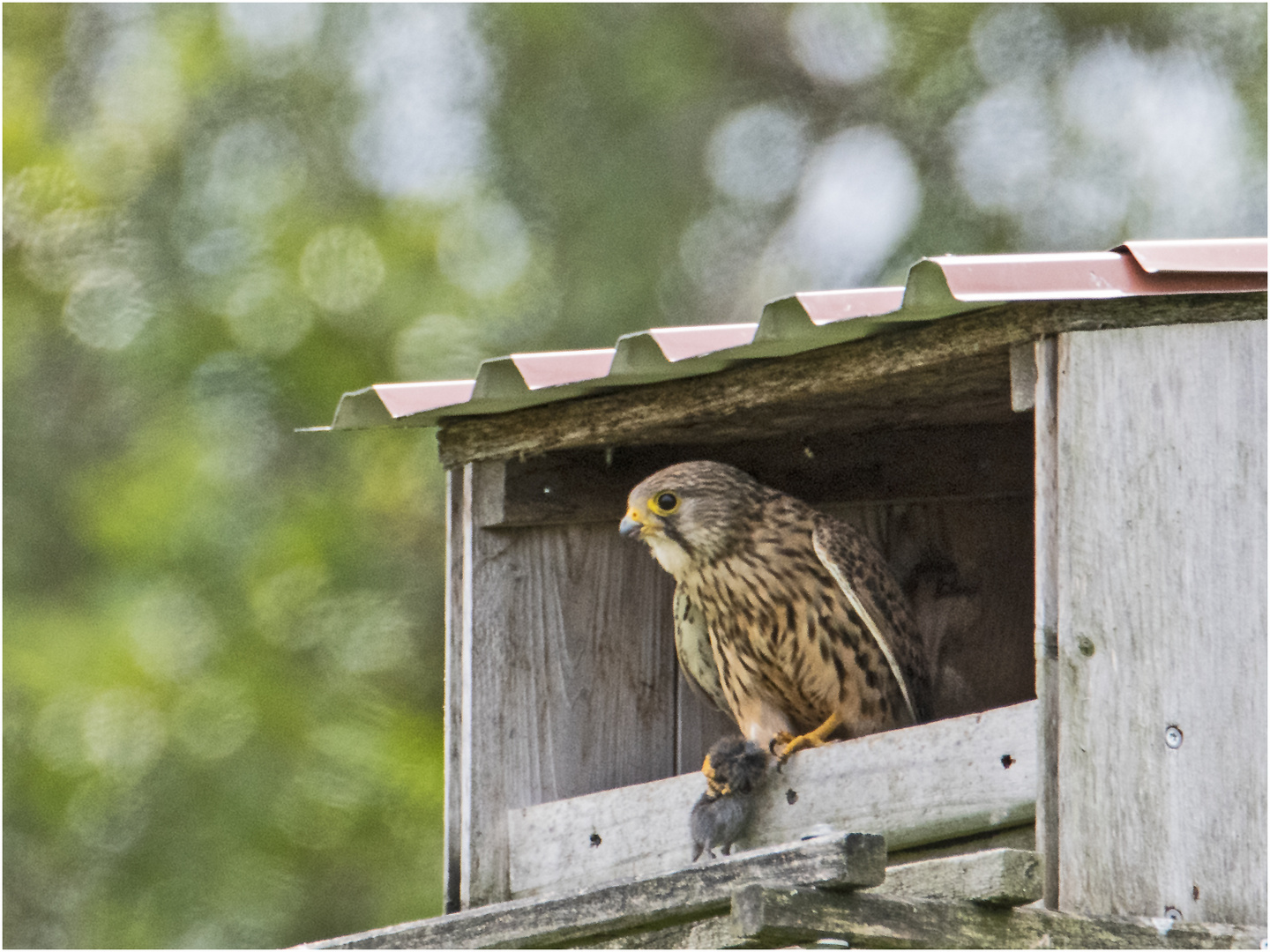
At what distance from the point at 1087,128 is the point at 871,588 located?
6.37 metres

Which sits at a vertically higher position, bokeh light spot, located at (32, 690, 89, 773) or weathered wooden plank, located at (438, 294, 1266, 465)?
weathered wooden plank, located at (438, 294, 1266, 465)

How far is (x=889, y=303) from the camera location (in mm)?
2930

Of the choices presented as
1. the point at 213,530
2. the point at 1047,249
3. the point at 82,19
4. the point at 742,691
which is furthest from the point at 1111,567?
the point at 82,19

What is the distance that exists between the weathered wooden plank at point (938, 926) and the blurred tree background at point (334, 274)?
6245 millimetres

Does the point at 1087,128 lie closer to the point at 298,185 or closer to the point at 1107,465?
the point at 298,185

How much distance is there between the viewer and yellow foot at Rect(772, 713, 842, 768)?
11.5 feet

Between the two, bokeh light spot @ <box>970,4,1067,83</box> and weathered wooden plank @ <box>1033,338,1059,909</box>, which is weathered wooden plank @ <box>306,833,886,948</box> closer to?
weathered wooden plank @ <box>1033,338,1059,909</box>

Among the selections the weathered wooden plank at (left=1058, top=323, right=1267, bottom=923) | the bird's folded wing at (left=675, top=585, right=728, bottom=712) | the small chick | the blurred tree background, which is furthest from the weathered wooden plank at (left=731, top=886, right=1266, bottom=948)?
the blurred tree background

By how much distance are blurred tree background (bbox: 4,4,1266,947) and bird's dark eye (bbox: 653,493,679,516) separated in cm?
519

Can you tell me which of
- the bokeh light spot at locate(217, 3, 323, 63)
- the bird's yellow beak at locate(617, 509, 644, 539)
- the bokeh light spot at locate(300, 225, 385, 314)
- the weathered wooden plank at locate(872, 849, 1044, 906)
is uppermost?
the bokeh light spot at locate(217, 3, 323, 63)

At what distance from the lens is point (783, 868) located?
9.01 ft

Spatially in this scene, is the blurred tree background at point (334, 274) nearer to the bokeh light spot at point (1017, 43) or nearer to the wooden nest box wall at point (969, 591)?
the bokeh light spot at point (1017, 43)

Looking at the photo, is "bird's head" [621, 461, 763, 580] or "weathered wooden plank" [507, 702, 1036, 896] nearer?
"weathered wooden plank" [507, 702, 1036, 896]

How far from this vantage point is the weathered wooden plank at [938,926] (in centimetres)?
262
